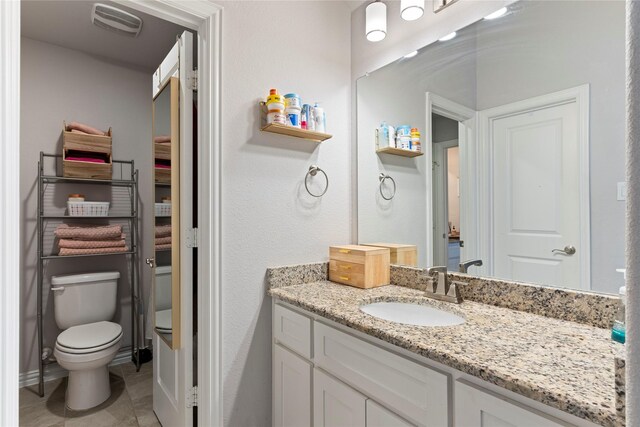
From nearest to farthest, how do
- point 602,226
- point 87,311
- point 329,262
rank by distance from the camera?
point 602,226
point 329,262
point 87,311

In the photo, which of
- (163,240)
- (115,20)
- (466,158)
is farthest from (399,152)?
(115,20)

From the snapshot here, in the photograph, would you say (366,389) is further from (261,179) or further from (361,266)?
(261,179)

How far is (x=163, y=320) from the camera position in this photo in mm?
1797

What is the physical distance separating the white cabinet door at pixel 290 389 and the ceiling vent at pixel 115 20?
2220 millimetres

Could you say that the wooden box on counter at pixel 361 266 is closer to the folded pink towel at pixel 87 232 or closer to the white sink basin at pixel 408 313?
the white sink basin at pixel 408 313

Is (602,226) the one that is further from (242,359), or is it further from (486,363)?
(242,359)

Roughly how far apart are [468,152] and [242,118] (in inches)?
41.9

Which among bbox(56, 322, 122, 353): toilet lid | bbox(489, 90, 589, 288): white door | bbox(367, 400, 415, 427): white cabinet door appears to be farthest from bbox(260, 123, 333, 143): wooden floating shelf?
bbox(56, 322, 122, 353): toilet lid

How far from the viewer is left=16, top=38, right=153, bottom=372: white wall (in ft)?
7.72

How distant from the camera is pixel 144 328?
278 cm

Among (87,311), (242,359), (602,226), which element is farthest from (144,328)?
(602,226)

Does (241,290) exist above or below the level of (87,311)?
above

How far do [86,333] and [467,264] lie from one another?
2.42 m

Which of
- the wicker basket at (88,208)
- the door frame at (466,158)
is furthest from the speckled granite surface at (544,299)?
the wicker basket at (88,208)
